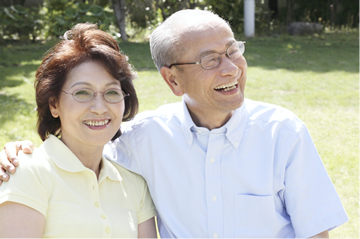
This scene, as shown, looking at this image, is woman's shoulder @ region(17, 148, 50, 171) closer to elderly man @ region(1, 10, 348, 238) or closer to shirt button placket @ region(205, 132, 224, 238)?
elderly man @ region(1, 10, 348, 238)

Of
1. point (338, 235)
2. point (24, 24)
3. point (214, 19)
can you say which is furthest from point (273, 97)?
point (24, 24)

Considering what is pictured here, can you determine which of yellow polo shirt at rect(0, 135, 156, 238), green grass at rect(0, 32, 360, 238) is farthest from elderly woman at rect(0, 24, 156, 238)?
green grass at rect(0, 32, 360, 238)

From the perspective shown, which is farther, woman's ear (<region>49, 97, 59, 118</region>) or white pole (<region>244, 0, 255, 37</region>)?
white pole (<region>244, 0, 255, 37</region>)

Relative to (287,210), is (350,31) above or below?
below

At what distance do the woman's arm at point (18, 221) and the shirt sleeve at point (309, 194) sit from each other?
1.30m

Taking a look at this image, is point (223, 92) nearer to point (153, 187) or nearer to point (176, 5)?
point (153, 187)

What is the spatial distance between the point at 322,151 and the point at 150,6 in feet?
40.3

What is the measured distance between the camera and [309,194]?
81.8 inches

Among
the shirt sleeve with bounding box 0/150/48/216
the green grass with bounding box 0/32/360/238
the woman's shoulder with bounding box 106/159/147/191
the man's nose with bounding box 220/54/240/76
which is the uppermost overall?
the man's nose with bounding box 220/54/240/76

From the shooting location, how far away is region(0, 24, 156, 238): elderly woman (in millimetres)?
A: 1854

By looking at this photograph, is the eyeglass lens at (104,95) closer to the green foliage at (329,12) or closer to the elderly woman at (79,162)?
→ the elderly woman at (79,162)

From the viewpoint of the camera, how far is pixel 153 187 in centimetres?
234

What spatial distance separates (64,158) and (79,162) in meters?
0.08

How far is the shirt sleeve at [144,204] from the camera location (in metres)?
2.26
